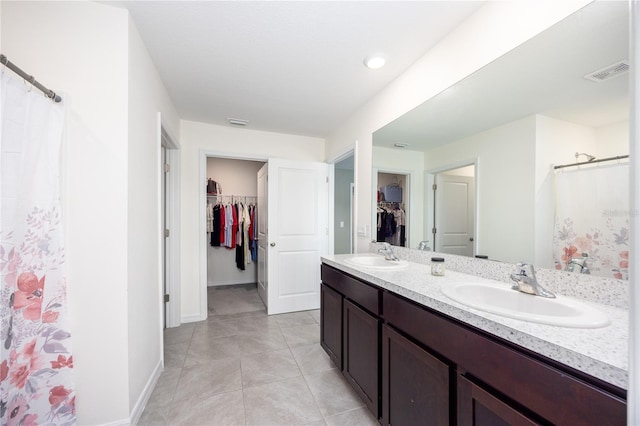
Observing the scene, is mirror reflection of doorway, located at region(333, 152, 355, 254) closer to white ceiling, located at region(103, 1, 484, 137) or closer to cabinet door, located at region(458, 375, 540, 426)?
white ceiling, located at region(103, 1, 484, 137)

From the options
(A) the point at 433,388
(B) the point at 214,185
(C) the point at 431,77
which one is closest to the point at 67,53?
(C) the point at 431,77

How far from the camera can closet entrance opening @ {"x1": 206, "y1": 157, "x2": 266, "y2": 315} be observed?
414 cm

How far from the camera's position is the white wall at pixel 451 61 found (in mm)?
1160

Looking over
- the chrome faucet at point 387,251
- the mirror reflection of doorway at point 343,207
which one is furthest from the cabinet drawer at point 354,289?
the mirror reflection of doorway at point 343,207

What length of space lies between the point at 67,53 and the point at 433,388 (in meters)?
2.39

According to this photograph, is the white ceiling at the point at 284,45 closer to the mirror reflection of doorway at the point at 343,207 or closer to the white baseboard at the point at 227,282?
the mirror reflection of doorway at the point at 343,207

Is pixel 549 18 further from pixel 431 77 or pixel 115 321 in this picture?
pixel 115 321

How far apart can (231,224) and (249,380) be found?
266cm

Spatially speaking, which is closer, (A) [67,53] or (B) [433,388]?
(B) [433,388]

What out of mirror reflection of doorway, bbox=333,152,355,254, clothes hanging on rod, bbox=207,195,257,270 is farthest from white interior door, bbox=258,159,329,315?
mirror reflection of doorway, bbox=333,152,355,254

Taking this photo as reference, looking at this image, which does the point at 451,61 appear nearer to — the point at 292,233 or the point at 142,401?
the point at 292,233

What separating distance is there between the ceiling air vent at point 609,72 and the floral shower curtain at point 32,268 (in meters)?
2.35

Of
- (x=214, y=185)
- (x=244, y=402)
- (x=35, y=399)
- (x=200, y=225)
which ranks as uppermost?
(x=214, y=185)

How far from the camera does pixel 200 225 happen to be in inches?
118
